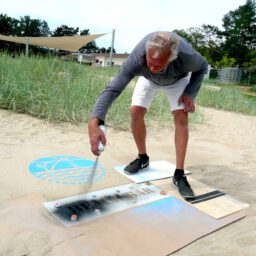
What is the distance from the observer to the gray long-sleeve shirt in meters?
2.09

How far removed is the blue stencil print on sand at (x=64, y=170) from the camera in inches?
97.6

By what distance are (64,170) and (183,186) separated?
1012mm

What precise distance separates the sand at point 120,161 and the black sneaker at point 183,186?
41 centimetres

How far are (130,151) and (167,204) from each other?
1.32 metres

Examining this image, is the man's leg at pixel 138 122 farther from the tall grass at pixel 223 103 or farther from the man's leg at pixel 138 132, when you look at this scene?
the tall grass at pixel 223 103

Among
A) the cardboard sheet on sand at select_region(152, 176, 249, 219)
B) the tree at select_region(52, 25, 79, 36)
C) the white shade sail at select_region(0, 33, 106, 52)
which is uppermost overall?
the tree at select_region(52, 25, 79, 36)

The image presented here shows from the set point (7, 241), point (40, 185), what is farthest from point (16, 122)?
point (7, 241)

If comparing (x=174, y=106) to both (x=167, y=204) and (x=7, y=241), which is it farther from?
(x=7, y=241)

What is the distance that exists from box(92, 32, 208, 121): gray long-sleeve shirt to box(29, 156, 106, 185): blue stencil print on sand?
76 cm

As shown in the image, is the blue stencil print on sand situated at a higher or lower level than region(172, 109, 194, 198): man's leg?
lower

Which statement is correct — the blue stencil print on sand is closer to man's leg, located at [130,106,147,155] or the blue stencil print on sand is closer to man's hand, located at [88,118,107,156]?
man's leg, located at [130,106,147,155]

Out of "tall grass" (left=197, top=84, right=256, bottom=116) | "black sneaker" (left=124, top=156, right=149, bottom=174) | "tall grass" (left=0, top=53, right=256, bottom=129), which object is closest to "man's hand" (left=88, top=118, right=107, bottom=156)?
"black sneaker" (left=124, top=156, right=149, bottom=174)

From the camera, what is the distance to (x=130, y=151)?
11.5 feet

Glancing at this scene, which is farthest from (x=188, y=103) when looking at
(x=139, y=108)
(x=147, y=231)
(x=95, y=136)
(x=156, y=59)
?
(x=147, y=231)
